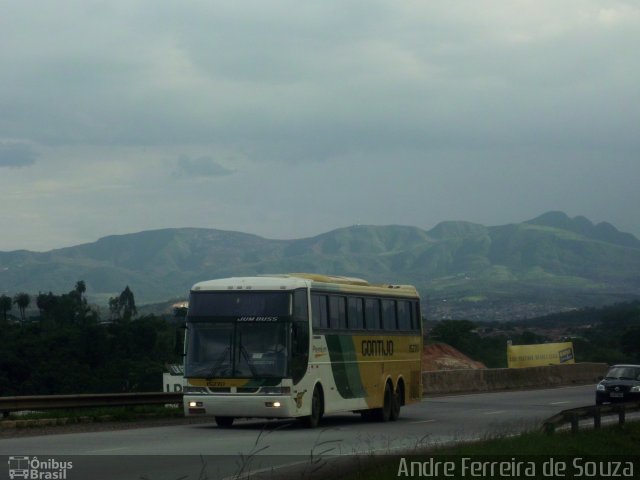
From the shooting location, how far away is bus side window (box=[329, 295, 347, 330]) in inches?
1079

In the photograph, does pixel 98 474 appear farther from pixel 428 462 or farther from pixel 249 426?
pixel 249 426

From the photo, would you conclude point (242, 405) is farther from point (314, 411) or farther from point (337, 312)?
point (337, 312)

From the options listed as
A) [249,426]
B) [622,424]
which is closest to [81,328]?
[249,426]

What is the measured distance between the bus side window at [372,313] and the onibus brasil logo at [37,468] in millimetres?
12209

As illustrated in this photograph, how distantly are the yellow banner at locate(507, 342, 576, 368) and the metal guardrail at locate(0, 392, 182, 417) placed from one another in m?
23.2

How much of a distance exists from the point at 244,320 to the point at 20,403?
535 cm

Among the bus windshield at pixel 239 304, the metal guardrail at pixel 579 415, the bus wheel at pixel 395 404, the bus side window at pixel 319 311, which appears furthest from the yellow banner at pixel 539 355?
the metal guardrail at pixel 579 415

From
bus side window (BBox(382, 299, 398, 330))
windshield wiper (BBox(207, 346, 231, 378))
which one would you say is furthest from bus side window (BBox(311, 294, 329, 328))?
bus side window (BBox(382, 299, 398, 330))

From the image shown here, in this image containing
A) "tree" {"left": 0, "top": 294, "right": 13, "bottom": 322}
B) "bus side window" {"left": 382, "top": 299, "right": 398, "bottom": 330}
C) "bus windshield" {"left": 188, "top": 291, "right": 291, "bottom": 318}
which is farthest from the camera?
"tree" {"left": 0, "top": 294, "right": 13, "bottom": 322}

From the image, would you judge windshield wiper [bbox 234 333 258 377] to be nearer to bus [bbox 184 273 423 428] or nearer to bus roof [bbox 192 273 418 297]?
bus [bbox 184 273 423 428]

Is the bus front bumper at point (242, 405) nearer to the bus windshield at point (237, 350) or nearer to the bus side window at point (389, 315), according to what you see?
the bus windshield at point (237, 350)

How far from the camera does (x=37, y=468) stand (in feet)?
55.3

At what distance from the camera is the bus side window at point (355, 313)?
93.0 feet

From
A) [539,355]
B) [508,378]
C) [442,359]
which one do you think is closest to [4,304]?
[442,359]
